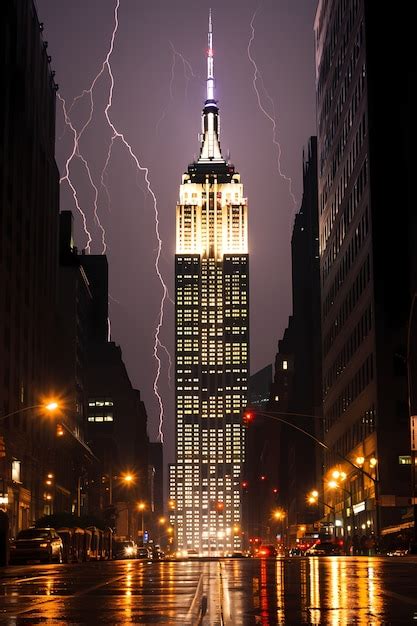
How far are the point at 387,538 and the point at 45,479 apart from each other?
39.6m

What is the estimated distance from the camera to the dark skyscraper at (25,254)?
90812 mm

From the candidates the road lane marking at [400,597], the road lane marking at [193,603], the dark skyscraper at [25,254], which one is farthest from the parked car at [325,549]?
the road lane marking at [400,597]

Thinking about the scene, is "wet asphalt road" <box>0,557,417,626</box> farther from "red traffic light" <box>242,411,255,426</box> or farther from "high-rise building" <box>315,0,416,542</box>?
"high-rise building" <box>315,0,416,542</box>

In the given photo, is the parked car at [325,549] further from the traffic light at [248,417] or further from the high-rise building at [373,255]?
the traffic light at [248,417]

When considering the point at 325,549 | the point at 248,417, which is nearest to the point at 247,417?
the point at 248,417

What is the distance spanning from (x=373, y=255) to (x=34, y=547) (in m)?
53.2

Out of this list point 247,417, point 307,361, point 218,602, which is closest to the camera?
point 218,602

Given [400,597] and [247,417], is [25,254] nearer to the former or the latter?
[247,417]

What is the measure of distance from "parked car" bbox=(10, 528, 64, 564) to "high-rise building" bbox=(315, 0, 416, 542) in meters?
34.2

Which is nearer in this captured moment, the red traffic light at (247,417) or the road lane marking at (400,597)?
the road lane marking at (400,597)

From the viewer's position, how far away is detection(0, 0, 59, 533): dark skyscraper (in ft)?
298

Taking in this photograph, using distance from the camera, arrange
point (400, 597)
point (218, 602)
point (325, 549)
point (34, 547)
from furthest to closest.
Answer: point (325, 549) < point (34, 547) < point (400, 597) < point (218, 602)

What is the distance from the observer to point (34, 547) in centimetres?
5172

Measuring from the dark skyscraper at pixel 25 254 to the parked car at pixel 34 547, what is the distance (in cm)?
3161
